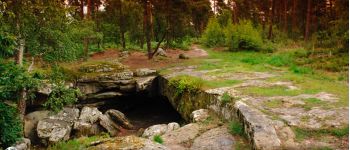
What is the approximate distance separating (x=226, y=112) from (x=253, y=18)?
3945cm

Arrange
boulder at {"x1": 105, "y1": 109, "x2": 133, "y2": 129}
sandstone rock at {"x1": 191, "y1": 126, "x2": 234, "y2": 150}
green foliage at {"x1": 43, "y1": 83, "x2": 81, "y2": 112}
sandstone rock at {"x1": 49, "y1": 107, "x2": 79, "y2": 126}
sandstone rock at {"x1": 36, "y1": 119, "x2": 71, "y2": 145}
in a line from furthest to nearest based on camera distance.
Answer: boulder at {"x1": 105, "y1": 109, "x2": 133, "y2": 129} < sandstone rock at {"x1": 49, "y1": 107, "x2": 79, "y2": 126} < sandstone rock at {"x1": 36, "y1": 119, "x2": 71, "y2": 145} < green foliage at {"x1": 43, "y1": 83, "x2": 81, "y2": 112} < sandstone rock at {"x1": 191, "y1": 126, "x2": 234, "y2": 150}

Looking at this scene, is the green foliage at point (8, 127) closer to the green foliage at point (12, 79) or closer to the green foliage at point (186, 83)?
the green foliage at point (12, 79)

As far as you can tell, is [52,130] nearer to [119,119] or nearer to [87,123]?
[87,123]

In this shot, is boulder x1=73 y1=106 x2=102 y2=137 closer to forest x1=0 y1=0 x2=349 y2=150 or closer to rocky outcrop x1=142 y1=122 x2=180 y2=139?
forest x1=0 y1=0 x2=349 y2=150

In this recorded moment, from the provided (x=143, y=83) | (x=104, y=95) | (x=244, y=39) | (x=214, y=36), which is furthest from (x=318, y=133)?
(x=214, y=36)

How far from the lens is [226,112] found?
1131 cm

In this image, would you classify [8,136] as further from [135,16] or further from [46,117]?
[135,16]

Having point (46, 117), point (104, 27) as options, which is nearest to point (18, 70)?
point (46, 117)

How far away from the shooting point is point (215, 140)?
9.31m

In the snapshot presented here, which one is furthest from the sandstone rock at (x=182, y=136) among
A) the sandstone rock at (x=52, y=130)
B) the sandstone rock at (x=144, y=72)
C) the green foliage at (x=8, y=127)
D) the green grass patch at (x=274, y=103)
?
the sandstone rock at (x=144, y=72)

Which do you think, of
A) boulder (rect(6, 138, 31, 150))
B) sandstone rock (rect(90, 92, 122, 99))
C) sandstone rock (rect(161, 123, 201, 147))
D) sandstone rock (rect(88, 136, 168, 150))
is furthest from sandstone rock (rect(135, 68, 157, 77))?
sandstone rock (rect(88, 136, 168, 150))

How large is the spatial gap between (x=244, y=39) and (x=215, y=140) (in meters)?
18.9

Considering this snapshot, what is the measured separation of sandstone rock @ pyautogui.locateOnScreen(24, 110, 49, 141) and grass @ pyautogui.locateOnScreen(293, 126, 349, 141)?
990cm

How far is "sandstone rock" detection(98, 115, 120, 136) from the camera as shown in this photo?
15.3 metres
